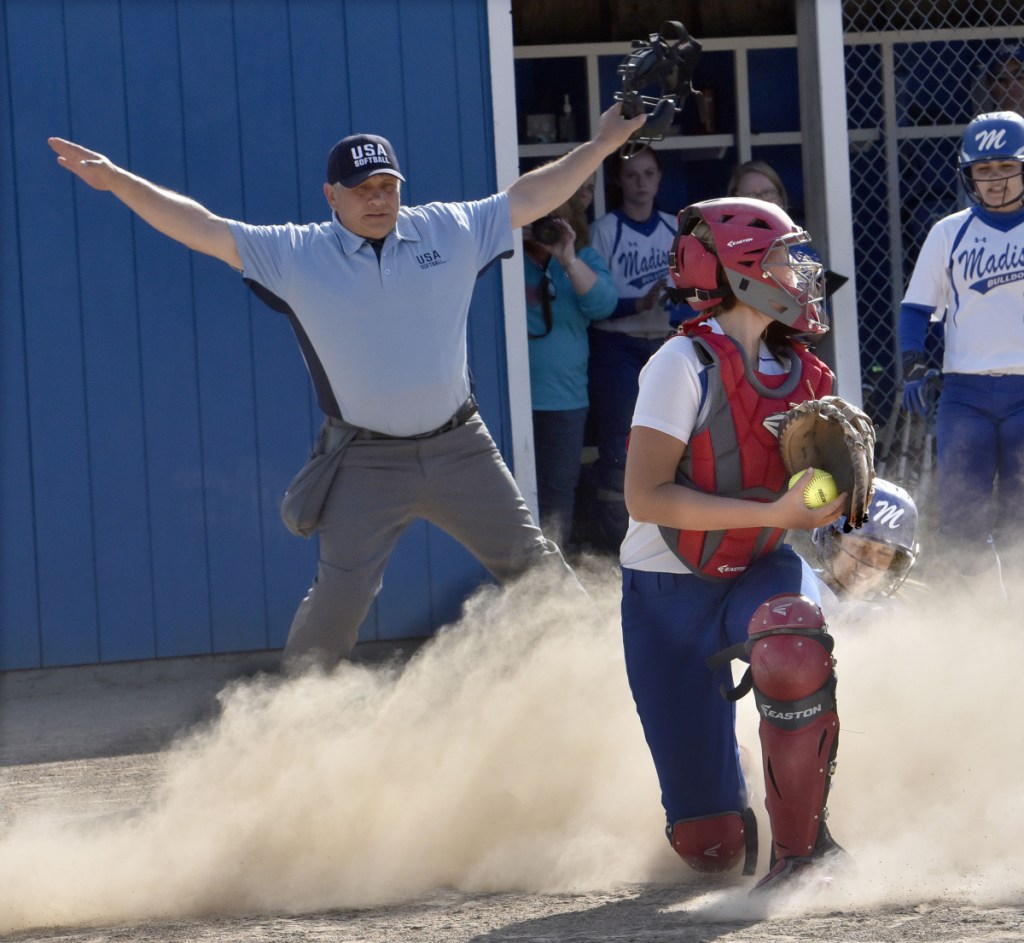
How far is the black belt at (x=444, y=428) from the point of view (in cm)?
499

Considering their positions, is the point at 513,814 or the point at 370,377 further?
the point at 370,377

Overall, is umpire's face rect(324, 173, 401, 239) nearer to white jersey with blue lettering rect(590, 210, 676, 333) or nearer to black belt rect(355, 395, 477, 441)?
black belt rect(355, 395, 477, 441)

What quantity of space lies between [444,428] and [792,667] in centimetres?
198

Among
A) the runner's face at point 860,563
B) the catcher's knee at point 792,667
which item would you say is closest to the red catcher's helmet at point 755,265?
the catcher's knee at point 792,667

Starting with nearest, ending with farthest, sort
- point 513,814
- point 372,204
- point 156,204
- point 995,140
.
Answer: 1. point 513,814
2. point 156,204
3. point 372,204
4. point 995,140

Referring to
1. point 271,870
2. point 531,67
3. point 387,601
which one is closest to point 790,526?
point 271,870

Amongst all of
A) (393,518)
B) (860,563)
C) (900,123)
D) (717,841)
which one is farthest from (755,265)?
(900,123)

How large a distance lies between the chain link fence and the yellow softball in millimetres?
5484

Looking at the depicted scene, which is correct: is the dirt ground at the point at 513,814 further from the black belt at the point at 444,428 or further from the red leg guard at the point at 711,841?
the black belt at the point at 444,428

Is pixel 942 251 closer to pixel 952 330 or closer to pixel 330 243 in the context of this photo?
pixel 952 330

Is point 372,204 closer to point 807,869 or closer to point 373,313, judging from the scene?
point 373,313

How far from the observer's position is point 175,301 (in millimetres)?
7012

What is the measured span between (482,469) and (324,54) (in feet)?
9.31

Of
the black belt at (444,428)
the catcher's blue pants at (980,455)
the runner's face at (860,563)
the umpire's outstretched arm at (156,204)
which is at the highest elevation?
the umpire's outstretched arm at (156,204)
